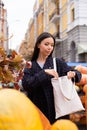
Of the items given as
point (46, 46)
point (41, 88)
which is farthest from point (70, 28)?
point (41, 88)

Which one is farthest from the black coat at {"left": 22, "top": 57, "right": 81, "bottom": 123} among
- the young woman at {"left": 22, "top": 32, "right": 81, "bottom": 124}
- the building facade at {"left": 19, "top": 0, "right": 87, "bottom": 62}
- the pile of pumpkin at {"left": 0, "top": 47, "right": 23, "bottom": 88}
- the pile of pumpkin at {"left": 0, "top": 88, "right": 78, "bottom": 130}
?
the building facade at {"left": 19, "top": 0, "right": 87, "bottom": 62}

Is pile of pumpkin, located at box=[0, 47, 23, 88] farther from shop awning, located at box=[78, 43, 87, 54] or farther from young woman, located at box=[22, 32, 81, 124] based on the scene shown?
shop awning, located at box=[78, 43, 87, 54]

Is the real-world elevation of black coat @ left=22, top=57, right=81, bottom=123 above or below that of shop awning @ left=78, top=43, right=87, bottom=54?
above

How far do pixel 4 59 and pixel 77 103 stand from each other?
68 centimetres

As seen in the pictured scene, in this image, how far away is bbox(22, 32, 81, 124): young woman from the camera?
219cm

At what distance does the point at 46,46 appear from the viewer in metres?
2.36

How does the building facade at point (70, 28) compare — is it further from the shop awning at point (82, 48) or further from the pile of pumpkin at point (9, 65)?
the pile of pumpkin at point (9, 65)

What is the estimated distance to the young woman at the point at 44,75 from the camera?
2186mm

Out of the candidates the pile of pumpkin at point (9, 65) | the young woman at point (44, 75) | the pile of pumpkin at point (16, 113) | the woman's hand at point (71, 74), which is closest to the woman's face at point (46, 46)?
the young woman at point (44, 75)

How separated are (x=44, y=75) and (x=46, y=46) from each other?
10.7 inches

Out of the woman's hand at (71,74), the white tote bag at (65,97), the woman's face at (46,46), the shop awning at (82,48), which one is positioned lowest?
the shop awning at (82,48)

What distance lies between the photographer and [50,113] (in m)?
2.23

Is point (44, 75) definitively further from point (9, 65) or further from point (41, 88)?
point (9, 65)

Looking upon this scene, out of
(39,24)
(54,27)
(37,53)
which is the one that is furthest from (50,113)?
(39,24)
